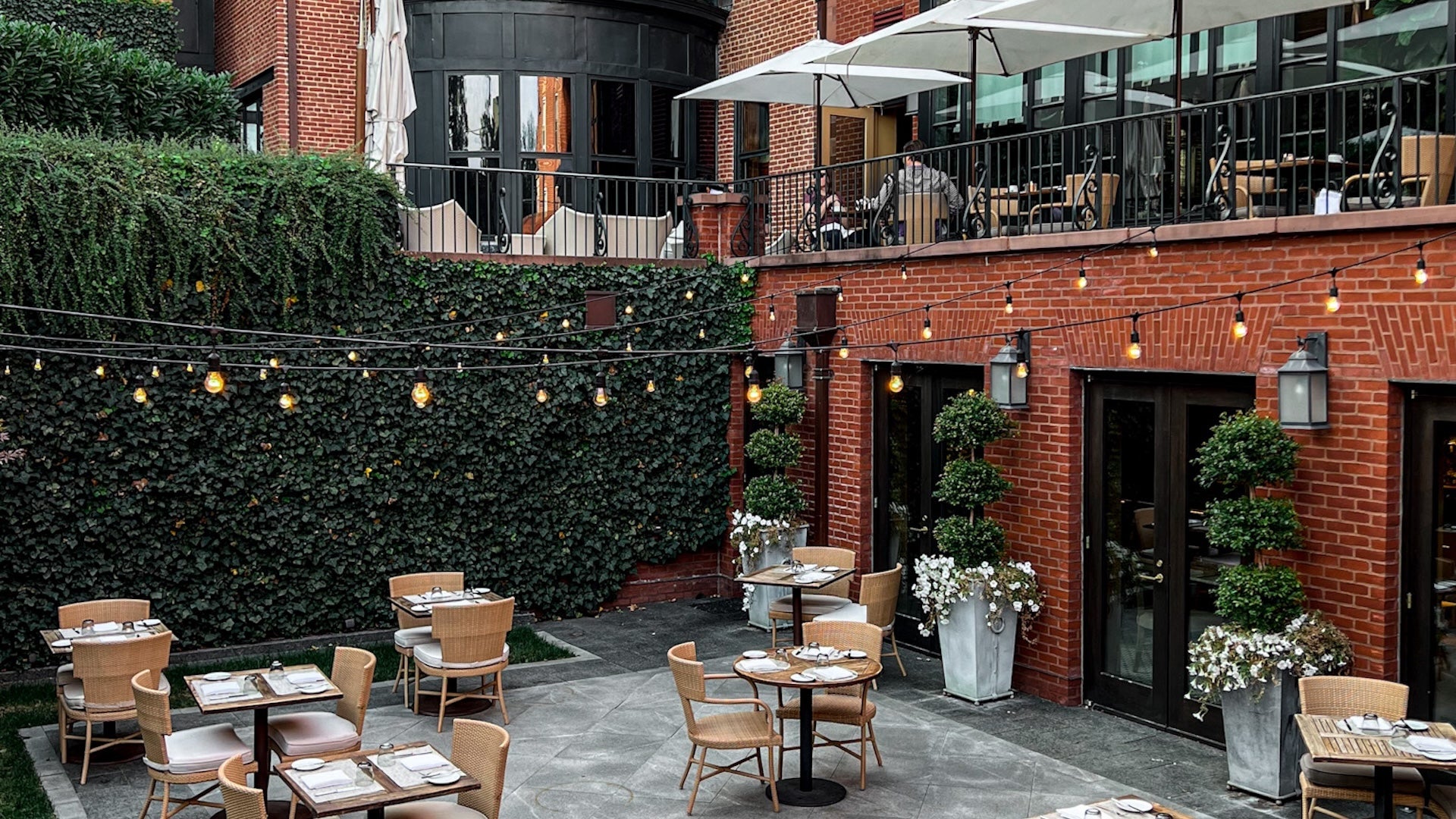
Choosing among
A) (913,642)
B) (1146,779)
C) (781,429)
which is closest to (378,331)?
(781,429)

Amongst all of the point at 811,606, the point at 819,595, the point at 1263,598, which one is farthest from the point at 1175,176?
the point at 819,595

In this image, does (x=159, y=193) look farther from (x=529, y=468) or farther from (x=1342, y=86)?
(x=1342, y=86)

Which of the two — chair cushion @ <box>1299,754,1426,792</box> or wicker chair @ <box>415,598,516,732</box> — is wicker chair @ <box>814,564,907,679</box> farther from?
chair cushion @ <box>1299,754,1426,792</box>

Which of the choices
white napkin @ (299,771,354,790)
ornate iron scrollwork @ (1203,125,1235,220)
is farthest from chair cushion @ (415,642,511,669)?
ornate iron scrollwork @ (1203,125,1235,220)

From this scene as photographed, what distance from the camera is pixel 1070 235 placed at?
10312mm

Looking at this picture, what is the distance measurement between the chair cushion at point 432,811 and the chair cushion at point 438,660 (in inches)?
123

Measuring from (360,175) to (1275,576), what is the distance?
916 centimetres

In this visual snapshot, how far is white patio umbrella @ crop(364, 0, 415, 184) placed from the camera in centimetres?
1393

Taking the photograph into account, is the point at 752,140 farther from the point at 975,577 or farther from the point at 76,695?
the point at 76,695

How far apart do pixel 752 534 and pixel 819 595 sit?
1.33 m

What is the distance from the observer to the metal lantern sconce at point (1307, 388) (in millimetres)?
8367

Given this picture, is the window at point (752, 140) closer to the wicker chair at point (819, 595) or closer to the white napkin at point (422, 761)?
the wicker chair at point (819, 595)

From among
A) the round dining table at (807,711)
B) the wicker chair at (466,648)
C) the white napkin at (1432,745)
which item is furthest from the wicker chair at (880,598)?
the white napkin at (1432,745)

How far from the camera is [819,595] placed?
12508mm
